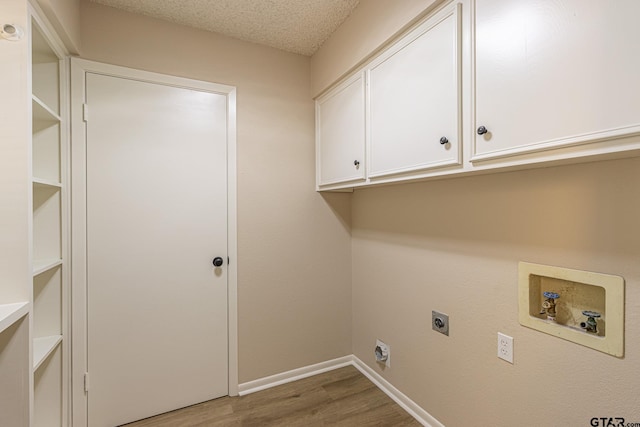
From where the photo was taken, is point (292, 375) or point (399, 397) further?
point (292, 375)

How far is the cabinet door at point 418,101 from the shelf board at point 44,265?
66.4 inches

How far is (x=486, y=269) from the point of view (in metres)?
Result: 1.38

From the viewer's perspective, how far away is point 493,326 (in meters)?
1.35

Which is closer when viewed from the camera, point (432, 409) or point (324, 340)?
point (432, 409)

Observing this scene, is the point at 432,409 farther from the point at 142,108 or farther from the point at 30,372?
the point at 142,108

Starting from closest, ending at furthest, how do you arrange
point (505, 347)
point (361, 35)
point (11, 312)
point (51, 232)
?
point (11, 312)
point (505, 347)
point (51, 232)
point (361, 35)

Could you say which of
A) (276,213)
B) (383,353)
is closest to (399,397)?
(383,353)

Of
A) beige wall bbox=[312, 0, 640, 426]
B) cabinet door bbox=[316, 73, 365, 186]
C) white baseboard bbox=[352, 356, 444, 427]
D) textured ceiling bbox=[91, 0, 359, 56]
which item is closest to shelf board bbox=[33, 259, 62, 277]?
textured ceiling bbox=[91, 0, 359, 56]

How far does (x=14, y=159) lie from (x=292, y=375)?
206 centimetres

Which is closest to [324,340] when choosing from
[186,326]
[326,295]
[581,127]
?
[326,295]

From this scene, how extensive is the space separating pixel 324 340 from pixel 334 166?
1.40 metres

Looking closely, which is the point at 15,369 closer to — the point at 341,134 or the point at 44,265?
the point at 44,265

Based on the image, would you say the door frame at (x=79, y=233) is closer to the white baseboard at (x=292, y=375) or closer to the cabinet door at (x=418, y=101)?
the white baseboard at (x=292, y=375)

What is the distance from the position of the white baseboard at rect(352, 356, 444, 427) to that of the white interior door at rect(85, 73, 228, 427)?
1042 millimetres
